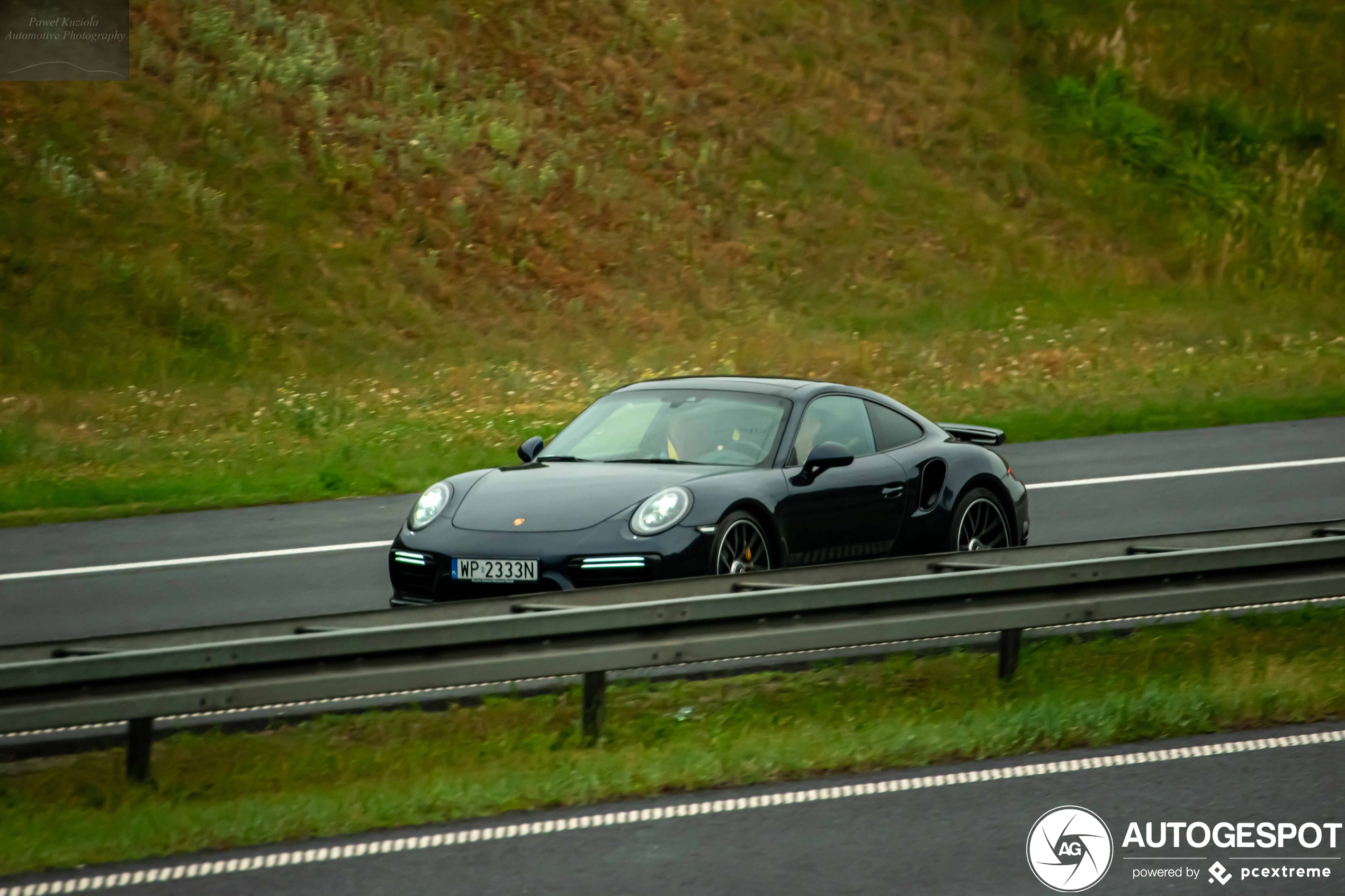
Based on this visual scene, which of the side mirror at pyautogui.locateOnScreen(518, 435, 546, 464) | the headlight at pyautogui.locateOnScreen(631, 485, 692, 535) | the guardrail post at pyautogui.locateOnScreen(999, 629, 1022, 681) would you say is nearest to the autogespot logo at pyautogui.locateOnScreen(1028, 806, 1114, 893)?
the guardrail post at pyautogui.locateOnScreen(999, 629, 1022, 681)

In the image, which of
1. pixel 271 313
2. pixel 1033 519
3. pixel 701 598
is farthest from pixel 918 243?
pixel 701 598

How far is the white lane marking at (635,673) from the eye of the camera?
6.63m

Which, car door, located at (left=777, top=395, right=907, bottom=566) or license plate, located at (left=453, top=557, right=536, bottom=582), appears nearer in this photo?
license plate, located at (left=453, top=557, right=536, bottom=582)

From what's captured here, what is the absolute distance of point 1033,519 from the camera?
44.0 feet

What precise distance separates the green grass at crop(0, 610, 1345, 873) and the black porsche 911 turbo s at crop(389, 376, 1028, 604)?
857 mm

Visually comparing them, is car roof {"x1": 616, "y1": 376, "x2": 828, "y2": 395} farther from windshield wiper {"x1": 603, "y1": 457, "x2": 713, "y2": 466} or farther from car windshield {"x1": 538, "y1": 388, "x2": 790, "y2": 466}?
windshield wiper {"x1": 603, "y1": 457, "x2": 713, "y2": 466}

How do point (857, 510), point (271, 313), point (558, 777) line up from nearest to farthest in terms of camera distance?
point (558, 777), point (857, 510), point (271, 313)

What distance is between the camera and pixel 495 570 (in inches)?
340

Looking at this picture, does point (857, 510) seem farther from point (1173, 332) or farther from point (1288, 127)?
point (1288, 127)

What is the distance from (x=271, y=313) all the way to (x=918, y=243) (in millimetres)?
13383

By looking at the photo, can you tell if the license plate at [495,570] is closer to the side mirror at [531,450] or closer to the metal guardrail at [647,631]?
the metal guardrail at [647,631]

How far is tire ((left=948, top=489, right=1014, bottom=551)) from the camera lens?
10359 mm

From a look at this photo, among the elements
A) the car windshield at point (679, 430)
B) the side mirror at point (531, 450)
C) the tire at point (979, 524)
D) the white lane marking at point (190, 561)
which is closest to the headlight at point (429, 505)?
the side mirror at point (531, 450)

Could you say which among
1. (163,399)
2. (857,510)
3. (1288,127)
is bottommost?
(163,399)
